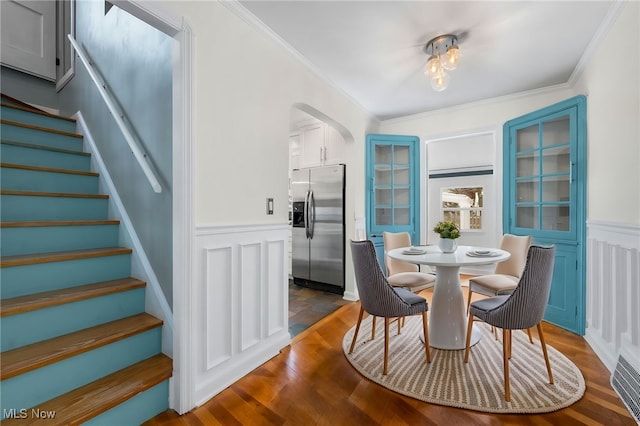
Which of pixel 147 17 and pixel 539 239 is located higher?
pixel 147 17

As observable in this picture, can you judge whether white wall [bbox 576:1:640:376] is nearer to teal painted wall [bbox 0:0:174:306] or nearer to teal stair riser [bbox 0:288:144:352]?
teal painted wall [bbox 0:0:174:306]

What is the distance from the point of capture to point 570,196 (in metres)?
2.71

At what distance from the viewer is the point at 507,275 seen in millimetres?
2830

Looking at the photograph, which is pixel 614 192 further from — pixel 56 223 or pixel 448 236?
pixel 56 223

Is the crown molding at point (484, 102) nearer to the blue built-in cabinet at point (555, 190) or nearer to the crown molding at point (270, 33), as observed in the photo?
the blue built-in cabinet at point (555, 190)

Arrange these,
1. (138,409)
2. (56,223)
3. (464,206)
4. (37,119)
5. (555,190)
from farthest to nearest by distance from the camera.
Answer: (464,206)
(555,190)
(37,119)
(56,223)
(138,409)

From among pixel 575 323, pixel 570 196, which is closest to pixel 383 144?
pixel 570 196

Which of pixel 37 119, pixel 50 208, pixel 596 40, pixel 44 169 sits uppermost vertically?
pixel 596 40

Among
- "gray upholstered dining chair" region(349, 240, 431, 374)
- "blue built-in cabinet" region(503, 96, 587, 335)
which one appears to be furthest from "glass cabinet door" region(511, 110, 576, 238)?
"gray upholstered dining chair" region(349, 240, 431, 374)

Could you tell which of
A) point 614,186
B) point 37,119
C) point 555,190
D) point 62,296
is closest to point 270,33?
point 62,296

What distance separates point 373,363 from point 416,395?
417mm

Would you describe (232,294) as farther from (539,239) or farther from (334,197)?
(539,239)

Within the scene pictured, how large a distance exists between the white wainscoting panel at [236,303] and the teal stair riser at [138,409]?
7.0 inches

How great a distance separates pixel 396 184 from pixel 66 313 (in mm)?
3644
